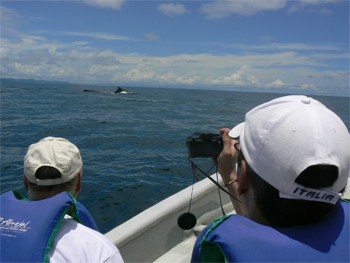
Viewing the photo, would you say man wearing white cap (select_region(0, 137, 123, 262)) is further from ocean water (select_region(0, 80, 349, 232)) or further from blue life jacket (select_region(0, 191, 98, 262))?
ocean water (select_region(0, 80, 349, 232))

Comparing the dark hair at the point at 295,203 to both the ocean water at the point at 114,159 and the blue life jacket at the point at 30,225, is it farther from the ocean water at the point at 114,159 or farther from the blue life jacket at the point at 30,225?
the ocean water at the point at 114,159

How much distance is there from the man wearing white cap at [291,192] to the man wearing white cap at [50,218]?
83cm

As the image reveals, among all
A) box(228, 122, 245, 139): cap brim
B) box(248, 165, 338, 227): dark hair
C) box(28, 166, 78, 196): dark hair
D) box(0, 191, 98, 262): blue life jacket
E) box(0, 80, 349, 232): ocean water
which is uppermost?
box(228, 122, 245, 139): cap brim

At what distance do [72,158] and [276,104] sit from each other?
4.44ft

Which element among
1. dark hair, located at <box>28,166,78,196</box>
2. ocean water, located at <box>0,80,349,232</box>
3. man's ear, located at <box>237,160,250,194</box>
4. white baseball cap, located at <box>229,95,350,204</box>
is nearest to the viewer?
white baseball cap, located at <box>229,95,350,204</box>

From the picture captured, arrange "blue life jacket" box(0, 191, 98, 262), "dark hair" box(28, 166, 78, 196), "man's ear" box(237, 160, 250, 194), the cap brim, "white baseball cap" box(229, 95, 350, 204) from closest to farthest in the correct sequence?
"white baseball cap" box(229, 95, 350, 204) → "man's ear" box(237, 160, 250, 194) → the cap brim → "blue life jacket" box(0, 191, 98, 262) → "dark hair" box(28, 166, 78, 196)

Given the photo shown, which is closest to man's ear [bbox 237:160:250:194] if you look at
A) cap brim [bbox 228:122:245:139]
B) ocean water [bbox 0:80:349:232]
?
cap brim [bbox 228:122:245:139]

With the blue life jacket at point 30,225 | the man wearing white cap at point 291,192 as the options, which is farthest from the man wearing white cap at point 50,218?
the man wearing white cap at point 291,192

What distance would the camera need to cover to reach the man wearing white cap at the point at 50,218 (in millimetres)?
1866

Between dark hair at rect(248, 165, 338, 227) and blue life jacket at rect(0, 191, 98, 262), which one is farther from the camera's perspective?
blue life jacket at rect(0, 191, 98, 262)

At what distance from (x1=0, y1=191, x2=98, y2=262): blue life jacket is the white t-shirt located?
0.05m

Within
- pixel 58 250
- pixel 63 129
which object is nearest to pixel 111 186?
pixel 58 250

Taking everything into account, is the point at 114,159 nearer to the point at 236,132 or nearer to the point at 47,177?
the point at 47,177

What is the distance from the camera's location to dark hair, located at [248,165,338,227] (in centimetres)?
124
